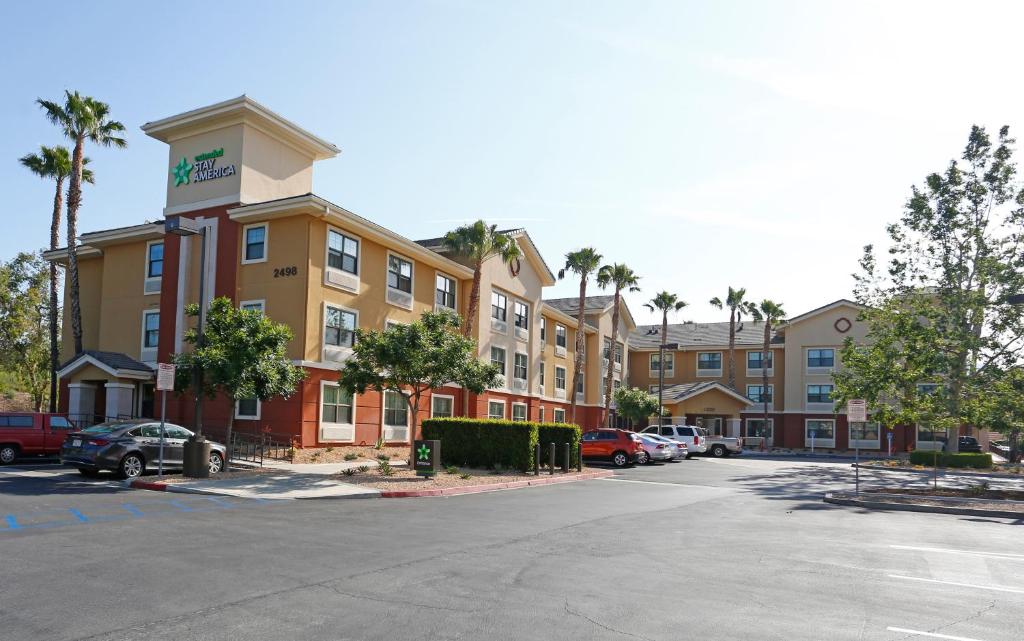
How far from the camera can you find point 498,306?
4125 centimetres

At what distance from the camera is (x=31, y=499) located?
14883 millimetres

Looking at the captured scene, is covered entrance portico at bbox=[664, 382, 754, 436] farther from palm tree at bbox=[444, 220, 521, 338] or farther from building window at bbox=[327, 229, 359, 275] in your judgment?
building window at bbox=[327, 229, 359, 275]

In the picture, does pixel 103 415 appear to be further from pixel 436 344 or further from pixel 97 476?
pixel 436 344

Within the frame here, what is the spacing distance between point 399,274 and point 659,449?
14377 millimetres

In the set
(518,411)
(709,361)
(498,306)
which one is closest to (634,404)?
(518,411)

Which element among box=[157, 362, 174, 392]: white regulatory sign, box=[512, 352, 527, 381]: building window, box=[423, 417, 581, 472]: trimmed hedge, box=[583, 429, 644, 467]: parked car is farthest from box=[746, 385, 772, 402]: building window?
box=[157, 362, 174, 392]: white regulatory sign

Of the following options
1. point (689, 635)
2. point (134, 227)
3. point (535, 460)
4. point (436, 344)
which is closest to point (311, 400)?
point (436, 344)

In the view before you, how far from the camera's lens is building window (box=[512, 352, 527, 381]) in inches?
1727

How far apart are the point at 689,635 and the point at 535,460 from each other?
19199 millimetres

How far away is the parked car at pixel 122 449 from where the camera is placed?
1927cm

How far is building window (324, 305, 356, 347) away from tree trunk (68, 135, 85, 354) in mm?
11996

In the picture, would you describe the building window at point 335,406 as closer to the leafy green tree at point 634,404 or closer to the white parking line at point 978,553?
the white parking line at point 978,553

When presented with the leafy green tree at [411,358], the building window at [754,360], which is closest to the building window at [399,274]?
the leafy green tree at [411,358]

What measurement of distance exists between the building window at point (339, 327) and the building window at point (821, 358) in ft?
134
